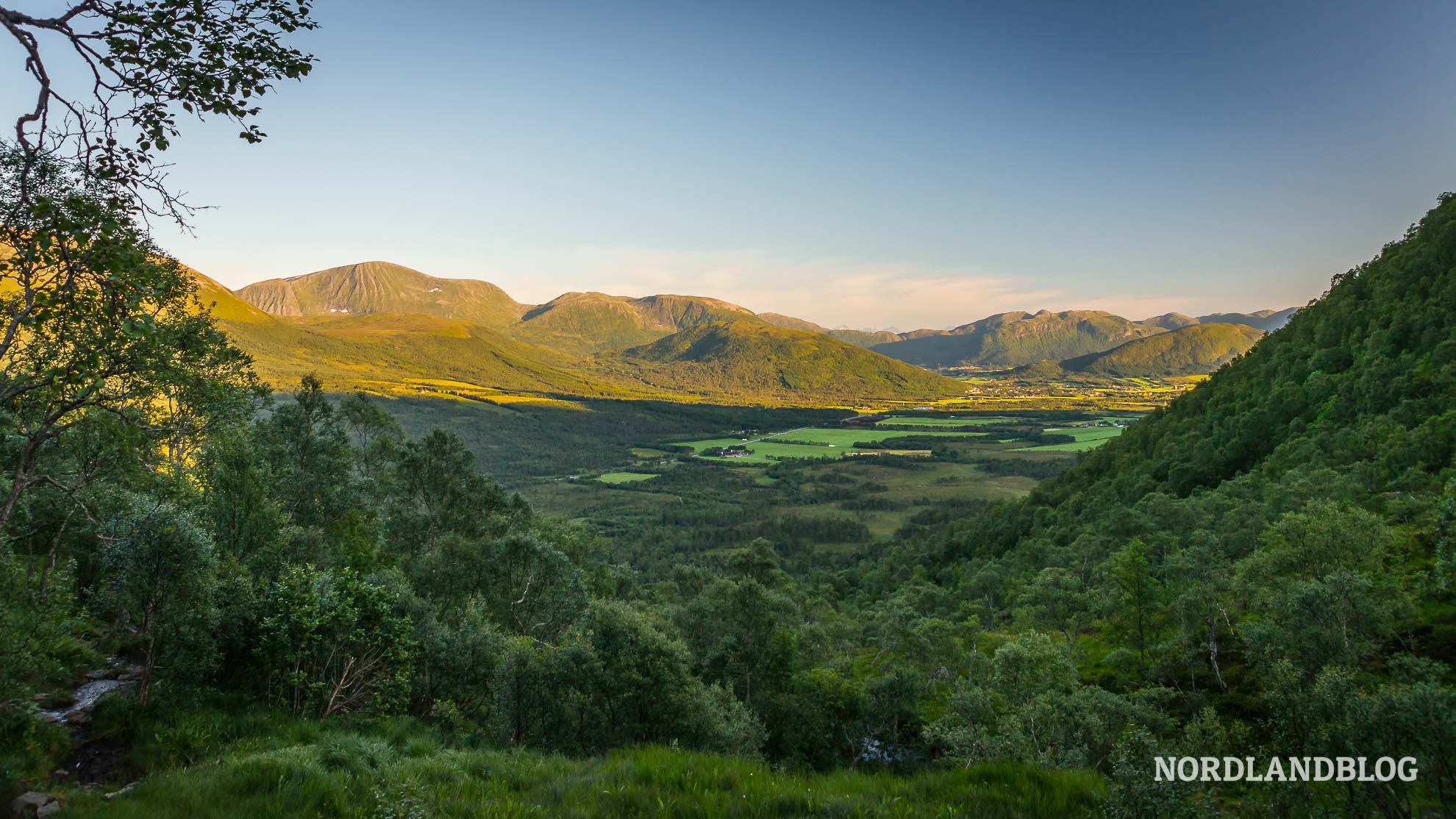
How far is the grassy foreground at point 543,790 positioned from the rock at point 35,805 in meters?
0.18

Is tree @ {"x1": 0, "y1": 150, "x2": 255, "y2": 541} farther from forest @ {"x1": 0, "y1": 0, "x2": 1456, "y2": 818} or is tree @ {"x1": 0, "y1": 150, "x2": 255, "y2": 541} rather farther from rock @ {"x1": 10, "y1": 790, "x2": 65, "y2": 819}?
rock @ {"x1": 10, "y1": 790, "x2": 65, "y2": 819}

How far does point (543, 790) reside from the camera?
29.2 feet

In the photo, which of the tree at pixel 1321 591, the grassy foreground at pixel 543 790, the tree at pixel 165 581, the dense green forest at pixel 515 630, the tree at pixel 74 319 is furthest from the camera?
the tree at pixel 1321 591

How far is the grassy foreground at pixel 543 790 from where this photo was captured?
7.57 m

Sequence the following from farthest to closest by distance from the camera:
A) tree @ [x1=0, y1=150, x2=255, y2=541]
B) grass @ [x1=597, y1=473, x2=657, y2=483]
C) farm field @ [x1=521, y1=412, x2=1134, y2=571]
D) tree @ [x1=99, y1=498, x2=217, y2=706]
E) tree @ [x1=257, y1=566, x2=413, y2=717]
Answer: grass @ [x1=597, y1=473, x2=657, y2=483]
farm field @ [x1=521, y1=412, x2=1134, y2=571]
tree @ [x1=257, y1=566, x2=413, y2=717]
tree @ [x1=99, y1=498, x2=217, y2=706]
tree @ [x1=0, y1=150, x2=255, y2=541]

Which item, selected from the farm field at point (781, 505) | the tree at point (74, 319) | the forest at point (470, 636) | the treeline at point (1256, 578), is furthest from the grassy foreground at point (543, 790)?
the farm field at point (781, 505)

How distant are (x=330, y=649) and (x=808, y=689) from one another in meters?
22.1

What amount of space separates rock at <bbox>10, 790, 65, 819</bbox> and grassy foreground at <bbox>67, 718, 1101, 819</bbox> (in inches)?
7.2

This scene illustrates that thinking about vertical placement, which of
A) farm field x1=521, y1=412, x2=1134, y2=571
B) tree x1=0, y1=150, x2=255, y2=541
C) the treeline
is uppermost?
tree x1=0, y1=150, x2=255, y2=541

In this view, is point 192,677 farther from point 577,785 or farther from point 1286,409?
point 1286,409

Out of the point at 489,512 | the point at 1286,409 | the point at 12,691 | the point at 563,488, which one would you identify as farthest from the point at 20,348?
the point at 563,488

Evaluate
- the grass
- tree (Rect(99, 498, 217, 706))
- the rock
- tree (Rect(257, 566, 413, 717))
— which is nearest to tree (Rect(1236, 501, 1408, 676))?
tree (Rect(257, 566, 413, 717))

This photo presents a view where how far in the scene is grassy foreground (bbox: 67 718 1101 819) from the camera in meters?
7.57

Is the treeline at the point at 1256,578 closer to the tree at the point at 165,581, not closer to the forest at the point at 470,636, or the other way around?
the forest at the point at 470,636
